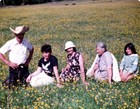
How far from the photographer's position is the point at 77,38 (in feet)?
42.0

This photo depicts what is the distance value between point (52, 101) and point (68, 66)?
6.45 ft

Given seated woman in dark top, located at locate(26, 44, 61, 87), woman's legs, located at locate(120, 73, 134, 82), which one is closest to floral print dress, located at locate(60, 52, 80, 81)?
seated woman in dark top, located at locate(26, 44, 61, 87)

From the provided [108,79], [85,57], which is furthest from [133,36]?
[108,79]

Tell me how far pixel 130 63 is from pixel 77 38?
318 centimetres

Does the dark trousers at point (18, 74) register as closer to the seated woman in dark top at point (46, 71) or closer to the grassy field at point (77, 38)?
the seated woman in dark top at point (46, 71)

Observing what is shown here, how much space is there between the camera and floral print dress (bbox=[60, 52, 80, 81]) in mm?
9930

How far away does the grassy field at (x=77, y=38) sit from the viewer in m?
8.16

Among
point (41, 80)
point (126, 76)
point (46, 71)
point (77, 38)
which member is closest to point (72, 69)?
point (46, 71)

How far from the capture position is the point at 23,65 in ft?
31.8

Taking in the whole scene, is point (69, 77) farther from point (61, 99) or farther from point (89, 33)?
point (89, 33)

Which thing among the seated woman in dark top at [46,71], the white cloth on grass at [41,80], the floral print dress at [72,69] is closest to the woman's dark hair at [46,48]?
the seated woman in dark top at [46,71]

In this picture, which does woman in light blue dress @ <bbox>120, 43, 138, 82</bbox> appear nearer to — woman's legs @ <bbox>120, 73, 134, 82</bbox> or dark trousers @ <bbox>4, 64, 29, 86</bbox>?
woman's legs @ <bbox>120, 73, 134, 82</bbox>

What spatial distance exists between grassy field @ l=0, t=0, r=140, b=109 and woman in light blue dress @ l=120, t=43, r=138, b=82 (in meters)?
0.26

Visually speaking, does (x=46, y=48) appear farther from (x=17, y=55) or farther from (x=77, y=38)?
(x=77, y=38)
